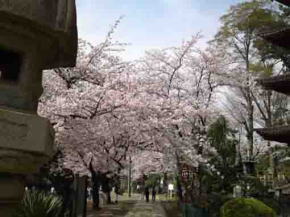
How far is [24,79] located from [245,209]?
40.3ft

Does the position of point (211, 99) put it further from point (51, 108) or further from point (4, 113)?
point (4, 113)

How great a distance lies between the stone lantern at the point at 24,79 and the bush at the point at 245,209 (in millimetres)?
11964

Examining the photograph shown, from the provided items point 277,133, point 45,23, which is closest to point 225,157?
point 277,133

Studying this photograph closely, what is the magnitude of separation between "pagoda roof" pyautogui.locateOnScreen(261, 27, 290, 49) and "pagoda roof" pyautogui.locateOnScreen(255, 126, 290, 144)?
5.06 metres

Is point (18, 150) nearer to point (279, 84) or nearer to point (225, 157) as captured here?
point (279, 84)

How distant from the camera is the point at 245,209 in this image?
552 inches

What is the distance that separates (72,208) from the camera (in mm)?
Result: 13977

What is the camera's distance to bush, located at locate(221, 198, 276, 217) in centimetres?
1397

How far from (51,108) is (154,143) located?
6029 mm

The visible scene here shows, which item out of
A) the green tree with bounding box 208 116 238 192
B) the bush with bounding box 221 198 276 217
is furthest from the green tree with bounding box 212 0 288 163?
the bush with bounding box 221 198 276 217

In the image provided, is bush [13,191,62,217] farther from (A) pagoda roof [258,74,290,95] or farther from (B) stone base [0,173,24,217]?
(A) pagoda roof [258,74,290,95]

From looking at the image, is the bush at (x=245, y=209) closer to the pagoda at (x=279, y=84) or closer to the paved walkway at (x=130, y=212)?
the pagoda at (x=279, y=84)

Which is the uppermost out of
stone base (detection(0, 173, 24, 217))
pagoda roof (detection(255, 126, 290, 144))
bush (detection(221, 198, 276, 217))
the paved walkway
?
pagoda roof (detection(255, 126, 290, 144))

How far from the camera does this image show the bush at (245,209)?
45.8 ft
